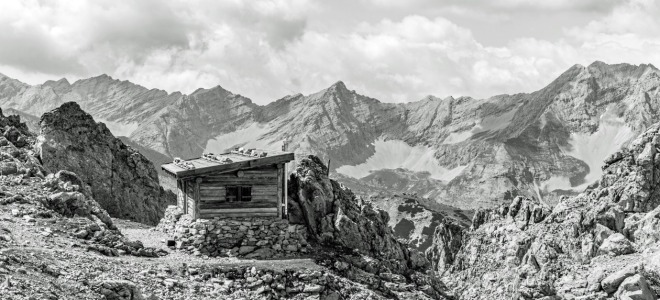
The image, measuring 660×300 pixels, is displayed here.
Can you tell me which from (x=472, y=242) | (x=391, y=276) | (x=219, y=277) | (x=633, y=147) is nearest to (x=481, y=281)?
(x=472, y=242)

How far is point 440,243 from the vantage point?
104 m

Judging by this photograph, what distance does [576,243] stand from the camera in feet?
173

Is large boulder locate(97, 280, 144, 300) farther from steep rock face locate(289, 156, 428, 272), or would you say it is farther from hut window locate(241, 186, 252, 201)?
steep rock face locate(289, 156, 428, 272)

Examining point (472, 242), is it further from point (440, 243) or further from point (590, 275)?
point (590, 275)

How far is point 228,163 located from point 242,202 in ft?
6.43

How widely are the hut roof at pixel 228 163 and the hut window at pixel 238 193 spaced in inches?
37.6

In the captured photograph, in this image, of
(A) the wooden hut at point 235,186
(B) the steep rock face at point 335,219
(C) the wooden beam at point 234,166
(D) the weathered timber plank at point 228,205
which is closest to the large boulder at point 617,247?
(B) the steep rock face at point 335,219

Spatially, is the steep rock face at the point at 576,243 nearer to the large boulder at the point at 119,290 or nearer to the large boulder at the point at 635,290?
the large boulder at the point at 635,290

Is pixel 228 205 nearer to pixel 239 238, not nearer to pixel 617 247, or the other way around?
pixel 239 238

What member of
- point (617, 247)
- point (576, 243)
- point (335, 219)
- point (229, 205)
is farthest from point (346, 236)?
point (576, 243)

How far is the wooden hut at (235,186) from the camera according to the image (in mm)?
32562

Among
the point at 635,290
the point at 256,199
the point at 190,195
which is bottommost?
the point at 635,290

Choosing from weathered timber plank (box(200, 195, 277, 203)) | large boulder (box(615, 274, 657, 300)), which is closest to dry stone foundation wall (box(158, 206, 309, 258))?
weathered timber plank (box(200, 195, 277, 203))

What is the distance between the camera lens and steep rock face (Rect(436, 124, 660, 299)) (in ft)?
110
